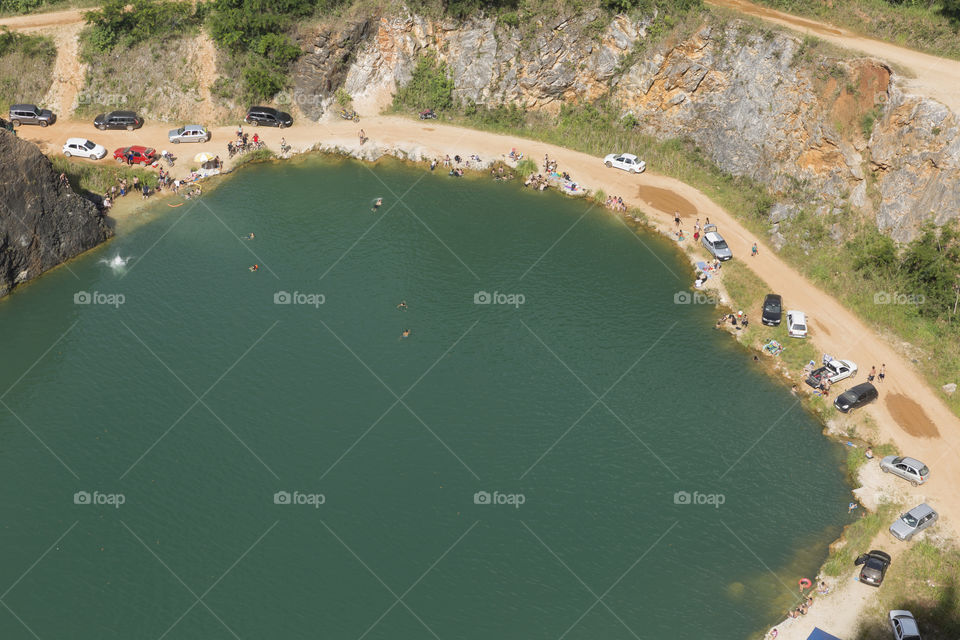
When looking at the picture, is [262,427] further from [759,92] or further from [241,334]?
[759,92]

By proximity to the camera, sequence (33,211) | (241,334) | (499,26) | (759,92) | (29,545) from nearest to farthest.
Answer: (29,545) → (241,334) → (33,211) → (759,92) → (499,26)

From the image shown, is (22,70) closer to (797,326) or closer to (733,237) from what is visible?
(733,237)

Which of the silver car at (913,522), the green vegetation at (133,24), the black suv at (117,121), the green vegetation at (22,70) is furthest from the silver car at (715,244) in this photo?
the green vegetation at (22,70)

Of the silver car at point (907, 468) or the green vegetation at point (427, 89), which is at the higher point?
the green vegetation at point (427, 89)

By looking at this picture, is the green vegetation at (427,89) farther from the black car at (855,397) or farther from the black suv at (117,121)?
the black car at (855,397)

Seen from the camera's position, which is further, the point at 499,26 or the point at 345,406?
the point at 499,26

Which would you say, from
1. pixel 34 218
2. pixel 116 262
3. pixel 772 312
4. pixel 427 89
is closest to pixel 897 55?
pixel 772 312

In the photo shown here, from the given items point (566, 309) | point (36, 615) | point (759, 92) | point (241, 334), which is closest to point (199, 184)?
point (241, 334)

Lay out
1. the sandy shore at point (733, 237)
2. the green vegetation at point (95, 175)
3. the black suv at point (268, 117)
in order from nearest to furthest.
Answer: the sandy shore at point (733, 237)
the green vegetation at point (95, 175)
the black suv at point (268, 117)
